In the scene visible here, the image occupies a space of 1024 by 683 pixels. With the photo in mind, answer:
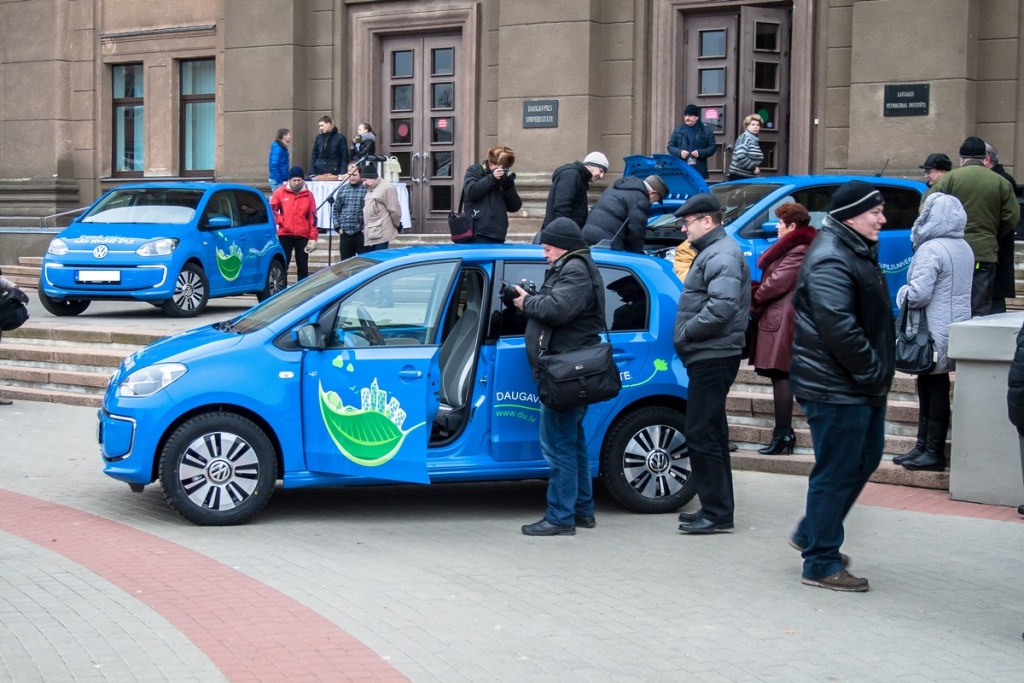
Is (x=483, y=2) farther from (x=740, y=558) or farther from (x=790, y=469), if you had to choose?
(x=740, y=558)

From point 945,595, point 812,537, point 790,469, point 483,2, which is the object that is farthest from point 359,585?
point 483,2

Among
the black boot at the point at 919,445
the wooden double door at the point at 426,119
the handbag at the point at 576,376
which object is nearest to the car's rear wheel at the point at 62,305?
the wooden double door at the point at 426,119

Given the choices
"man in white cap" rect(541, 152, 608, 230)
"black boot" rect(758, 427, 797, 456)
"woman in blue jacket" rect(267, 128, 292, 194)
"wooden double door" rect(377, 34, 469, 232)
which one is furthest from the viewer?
"wooden double door" rect(377, 34, 469, 232)

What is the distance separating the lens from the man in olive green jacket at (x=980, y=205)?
36.0 ft

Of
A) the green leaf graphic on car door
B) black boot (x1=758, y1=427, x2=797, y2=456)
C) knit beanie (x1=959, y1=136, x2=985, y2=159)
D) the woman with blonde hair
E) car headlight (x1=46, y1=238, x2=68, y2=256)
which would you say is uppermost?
the woman with blonde hair

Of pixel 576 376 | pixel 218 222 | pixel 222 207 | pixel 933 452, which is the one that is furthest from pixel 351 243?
pixel 576 376

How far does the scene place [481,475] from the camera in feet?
27.3

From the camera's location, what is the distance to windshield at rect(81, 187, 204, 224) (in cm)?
1648

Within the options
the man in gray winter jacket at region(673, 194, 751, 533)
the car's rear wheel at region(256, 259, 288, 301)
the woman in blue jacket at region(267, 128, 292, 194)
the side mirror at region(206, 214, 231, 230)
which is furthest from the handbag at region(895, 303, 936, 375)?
the woman in blue jacket at region(267, 128, 292, 194)

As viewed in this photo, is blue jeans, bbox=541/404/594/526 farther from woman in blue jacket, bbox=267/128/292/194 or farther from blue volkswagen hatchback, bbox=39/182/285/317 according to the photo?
woman in blue jacket, bbox=267/128/292/194

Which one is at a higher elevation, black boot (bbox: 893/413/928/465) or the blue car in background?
the blue car in background

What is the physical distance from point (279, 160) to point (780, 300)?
13031 mm

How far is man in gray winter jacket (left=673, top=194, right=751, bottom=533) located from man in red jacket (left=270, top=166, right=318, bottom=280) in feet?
32.5

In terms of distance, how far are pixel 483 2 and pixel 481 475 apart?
14.0 m
